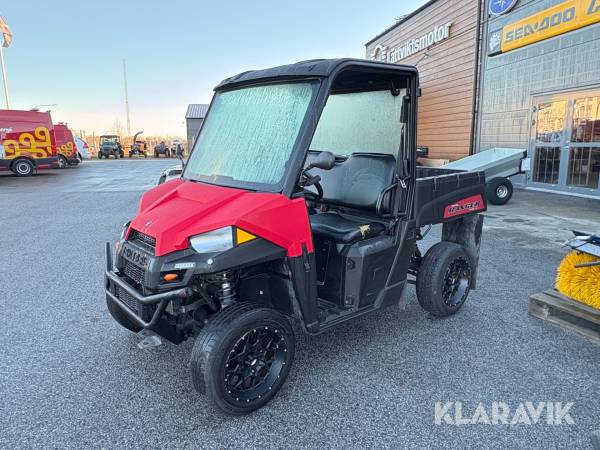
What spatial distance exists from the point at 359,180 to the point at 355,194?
4.6 inches

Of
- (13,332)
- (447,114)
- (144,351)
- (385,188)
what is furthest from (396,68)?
(447,114)

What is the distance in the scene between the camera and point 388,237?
325 cm

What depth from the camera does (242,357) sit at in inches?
102

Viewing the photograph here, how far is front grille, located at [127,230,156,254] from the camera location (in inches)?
98.3

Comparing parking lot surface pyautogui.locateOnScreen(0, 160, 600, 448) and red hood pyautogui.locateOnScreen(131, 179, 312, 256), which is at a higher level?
red hood pyautogui.locateOnScreen(131, 179, 312, 256)

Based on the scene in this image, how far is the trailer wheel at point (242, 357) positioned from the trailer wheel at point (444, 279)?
4.78ft

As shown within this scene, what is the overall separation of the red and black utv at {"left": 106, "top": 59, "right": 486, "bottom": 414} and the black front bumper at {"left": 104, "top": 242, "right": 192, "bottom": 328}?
0.01m

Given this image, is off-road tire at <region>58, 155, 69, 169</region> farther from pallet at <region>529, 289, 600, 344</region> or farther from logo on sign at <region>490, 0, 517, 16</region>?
pallet at <region>529, 289, 600, 344</region>

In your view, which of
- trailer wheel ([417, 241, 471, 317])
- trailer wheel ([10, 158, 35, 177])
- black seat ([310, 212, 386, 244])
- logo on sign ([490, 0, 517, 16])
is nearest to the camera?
black seat ([310, 212, 386, 244])

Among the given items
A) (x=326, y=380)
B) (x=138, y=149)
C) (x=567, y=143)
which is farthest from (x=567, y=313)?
(x=138, y=149)

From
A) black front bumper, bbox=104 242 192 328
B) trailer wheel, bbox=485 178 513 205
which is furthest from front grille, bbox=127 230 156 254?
trailer wheel, bbox=485 178 513 205

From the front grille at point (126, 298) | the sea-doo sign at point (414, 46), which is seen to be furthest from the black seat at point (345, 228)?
the sea-doo sign at point (414, 46)

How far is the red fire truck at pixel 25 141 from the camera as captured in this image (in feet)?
59.6

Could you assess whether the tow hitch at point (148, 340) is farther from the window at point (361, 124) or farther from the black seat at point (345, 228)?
the window at point (361, 124)
